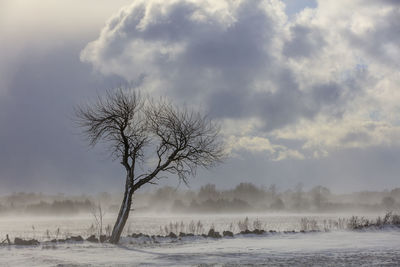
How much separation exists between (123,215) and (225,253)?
7.43m

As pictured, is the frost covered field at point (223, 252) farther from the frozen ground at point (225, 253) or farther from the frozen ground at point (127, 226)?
the frozen ground at point (127, 226)

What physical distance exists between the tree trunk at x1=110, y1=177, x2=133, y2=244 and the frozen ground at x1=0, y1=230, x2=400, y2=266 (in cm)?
67

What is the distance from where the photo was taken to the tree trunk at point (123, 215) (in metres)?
24.1

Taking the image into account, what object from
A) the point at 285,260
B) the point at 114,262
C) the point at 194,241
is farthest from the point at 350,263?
the point at 194,241

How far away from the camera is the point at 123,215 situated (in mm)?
24609

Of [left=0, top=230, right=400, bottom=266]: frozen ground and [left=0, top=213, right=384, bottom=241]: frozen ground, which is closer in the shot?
[left=0, top=230, right=400, bottom=266]: frozen ground

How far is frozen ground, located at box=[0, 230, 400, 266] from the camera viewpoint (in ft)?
55.3

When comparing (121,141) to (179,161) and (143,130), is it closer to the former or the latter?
(143,130)

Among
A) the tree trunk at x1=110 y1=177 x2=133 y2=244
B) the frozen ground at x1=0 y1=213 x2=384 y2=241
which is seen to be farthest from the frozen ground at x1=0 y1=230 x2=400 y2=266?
the frozen ground at x1=0 y1=213 x2=384 y2=241

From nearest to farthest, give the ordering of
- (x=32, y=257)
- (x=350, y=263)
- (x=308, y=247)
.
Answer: (x=350, y=263), (x=32, y=257), (x=308, y=247)

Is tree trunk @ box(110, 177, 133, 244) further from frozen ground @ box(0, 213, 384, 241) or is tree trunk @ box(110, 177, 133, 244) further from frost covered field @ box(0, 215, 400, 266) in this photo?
frozen ground @ box(0, 213, 384, 241)

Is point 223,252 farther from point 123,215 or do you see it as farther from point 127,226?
point 127,226

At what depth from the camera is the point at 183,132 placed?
25.2 meters

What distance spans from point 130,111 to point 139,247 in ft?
24.9
